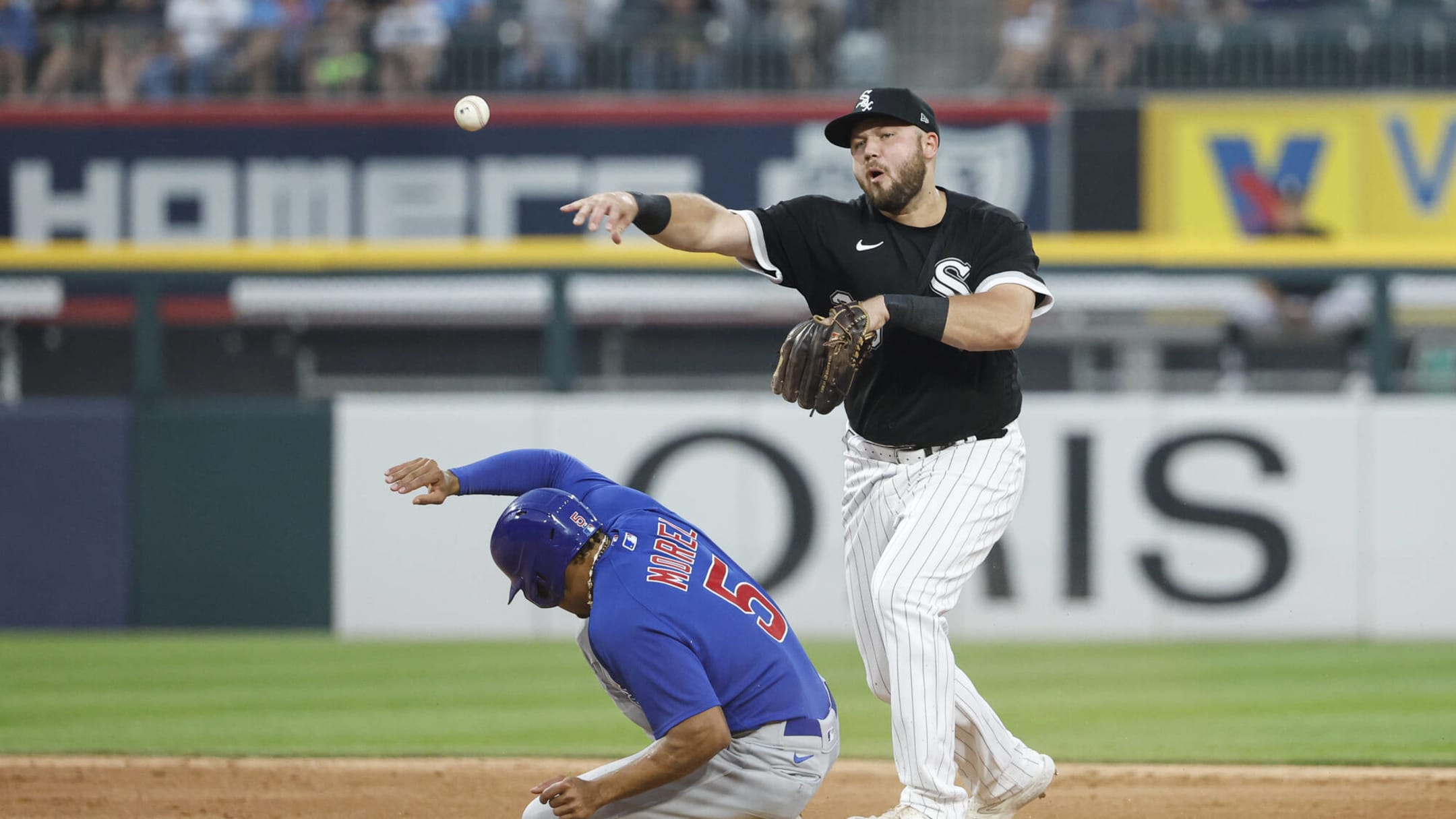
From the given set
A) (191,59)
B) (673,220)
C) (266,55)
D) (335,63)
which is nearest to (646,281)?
(335,63)

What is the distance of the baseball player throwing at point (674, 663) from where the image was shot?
3605 millimetres

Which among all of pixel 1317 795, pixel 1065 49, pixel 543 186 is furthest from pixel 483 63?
pixel 1317 795

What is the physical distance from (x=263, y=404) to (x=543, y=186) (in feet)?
11.9

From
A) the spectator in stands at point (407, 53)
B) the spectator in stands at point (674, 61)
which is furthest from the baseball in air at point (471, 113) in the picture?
the spectator in stands at point (407, 53)

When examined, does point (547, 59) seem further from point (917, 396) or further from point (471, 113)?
point (917, 396)

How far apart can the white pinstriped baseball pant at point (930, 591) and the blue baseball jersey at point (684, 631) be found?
0.25 meters

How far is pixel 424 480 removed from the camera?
4.23 metres

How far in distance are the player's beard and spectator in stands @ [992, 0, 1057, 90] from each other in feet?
28.4

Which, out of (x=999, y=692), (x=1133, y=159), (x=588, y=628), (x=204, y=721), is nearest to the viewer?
(x=588, y=628)

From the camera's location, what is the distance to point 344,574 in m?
9.27

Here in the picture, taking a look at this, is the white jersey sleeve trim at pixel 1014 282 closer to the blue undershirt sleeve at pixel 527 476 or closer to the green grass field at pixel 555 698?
the blue undershirt sleeve at pixel 527 476

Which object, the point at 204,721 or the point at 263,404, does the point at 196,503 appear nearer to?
the point at 263,404

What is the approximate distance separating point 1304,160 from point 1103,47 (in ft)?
5.41

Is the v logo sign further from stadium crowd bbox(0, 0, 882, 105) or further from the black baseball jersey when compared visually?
the black baseball jersey
